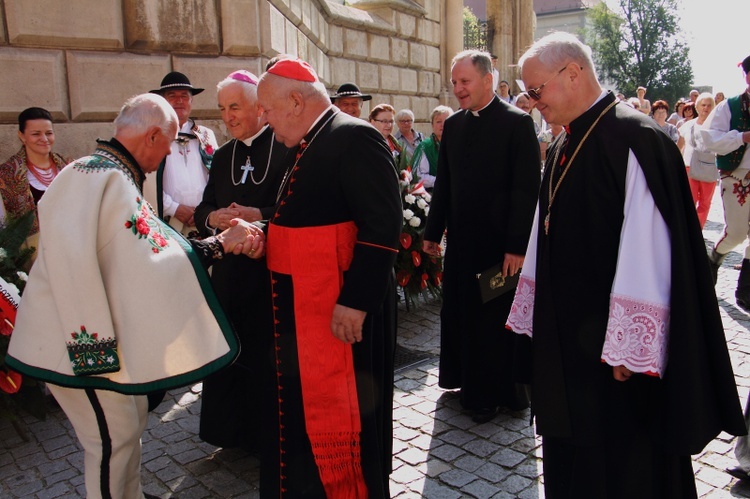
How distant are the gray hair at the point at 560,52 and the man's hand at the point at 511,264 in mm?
1716

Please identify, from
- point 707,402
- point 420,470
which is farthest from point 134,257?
point 707,402

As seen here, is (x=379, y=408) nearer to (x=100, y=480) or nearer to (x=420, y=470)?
(x=420, y=470)

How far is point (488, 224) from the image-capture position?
4469 mm

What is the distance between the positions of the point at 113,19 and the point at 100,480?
A: 4896mm

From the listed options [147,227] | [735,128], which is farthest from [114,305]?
[735,128]

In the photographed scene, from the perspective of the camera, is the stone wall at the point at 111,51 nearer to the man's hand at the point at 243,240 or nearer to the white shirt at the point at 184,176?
the white shirt at the point at 184,176

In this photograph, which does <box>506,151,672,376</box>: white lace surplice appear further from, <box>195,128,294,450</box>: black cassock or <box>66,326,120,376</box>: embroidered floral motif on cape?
<box>66,326,120,376</box>: embroidered floral motif on cape


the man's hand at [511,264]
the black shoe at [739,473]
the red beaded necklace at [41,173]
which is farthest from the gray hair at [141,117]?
the black shoe at [739,473]

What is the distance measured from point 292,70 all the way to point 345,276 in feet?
3.05

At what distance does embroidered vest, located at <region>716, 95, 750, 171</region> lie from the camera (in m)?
6.55

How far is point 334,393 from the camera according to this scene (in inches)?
121

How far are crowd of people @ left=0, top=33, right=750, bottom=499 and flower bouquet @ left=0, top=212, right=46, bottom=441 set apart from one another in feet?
4.02

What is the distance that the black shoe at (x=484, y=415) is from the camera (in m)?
4.41

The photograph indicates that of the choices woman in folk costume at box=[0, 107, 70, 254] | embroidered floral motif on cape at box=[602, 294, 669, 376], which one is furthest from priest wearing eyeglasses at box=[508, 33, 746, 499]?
woman in folk costume at box=[0, 107, 70, 254]
